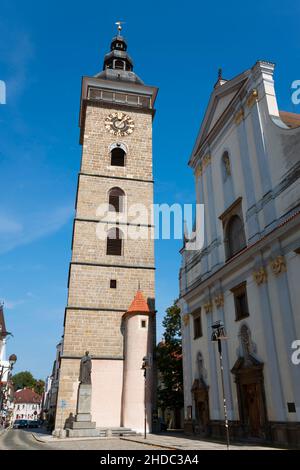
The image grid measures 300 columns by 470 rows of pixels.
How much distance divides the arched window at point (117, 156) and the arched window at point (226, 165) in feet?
37.6

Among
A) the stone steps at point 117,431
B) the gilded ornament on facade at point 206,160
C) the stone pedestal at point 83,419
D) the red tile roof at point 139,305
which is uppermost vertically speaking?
the gilded ornament on facade at point 206,160

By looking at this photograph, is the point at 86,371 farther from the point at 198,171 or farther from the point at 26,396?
the point at 26,396

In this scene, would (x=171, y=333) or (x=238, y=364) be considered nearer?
(x=238, y=364)

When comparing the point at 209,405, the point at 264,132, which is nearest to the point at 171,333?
the point at 209,405

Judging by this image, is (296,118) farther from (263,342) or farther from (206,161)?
(263,342)

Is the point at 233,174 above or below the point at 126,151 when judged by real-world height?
below

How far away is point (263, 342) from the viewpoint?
1513cm

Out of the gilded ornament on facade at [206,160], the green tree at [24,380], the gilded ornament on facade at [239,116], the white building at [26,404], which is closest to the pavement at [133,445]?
the gilded ornament on facade at [239,116]

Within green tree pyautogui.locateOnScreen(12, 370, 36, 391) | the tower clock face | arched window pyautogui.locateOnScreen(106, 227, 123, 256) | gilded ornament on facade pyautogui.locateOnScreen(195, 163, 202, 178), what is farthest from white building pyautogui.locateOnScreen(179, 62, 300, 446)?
green tree pyautogui.locateOnScreen(12, 370, 36, 391)

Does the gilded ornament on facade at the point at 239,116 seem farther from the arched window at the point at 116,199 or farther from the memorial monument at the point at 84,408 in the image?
the memorial monument at the point at 84,408

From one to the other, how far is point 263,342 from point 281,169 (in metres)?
6.70

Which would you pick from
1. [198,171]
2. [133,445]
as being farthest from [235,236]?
[133,445]

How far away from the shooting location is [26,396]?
342 feet

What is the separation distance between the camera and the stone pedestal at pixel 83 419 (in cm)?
1975
